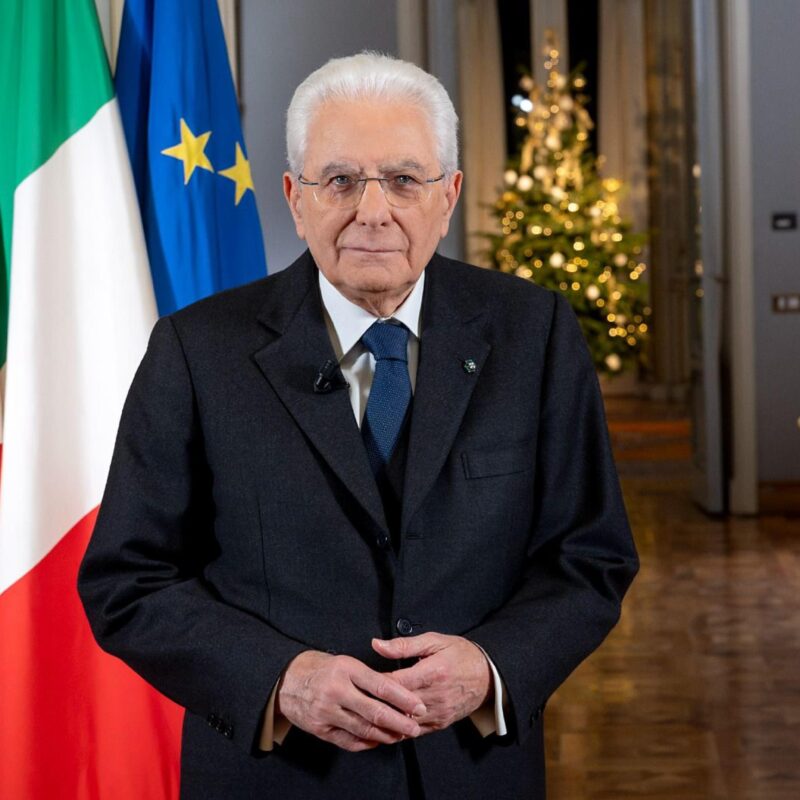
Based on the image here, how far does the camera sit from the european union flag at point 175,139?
8.23 ft

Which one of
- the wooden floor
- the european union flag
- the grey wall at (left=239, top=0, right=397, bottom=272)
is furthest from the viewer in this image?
the grey wall at (left=239, top=0, right=397, bottom=272)

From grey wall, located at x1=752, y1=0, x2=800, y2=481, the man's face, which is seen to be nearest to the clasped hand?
the man's face

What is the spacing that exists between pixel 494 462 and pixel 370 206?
0.97 ft

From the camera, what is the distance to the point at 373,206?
4.16 ft

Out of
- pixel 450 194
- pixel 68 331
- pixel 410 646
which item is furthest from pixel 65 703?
pixel 450 194

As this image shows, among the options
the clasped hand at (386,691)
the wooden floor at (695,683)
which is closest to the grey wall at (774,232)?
the wooden floor at (695,683)

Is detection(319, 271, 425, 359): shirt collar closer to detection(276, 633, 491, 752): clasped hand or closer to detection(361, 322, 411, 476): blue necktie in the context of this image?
detection(361, 322, 411, 476): blue necktie

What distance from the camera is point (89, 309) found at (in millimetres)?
2279

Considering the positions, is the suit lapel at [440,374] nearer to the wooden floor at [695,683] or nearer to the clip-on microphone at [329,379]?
the clip-on microphone at [329,379]

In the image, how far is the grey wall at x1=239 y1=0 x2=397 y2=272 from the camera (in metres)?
3.69

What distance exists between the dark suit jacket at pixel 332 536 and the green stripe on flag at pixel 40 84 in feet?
3.51

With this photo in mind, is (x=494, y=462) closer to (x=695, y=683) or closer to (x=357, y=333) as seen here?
(x=357, y=333)

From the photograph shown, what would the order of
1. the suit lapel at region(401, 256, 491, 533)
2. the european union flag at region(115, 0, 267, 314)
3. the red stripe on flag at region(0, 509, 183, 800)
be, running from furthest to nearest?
the european union flag at region(115, 0, 267, 314), the red stripe on flag at region(0, 509, 183, 800), the suit lapel at region(401, 256, 491, 533)

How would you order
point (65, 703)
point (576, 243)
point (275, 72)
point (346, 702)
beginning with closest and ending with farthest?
point (346, 702), point (65, 703), point (275, 72), point (576, 243)
